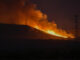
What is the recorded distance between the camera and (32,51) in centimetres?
1480

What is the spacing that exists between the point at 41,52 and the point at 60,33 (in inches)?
1168

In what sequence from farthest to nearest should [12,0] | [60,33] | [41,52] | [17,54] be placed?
[12,0]
[60,33]
[41,52]
[17,54]

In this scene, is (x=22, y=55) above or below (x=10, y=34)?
below

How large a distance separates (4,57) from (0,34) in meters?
22.1

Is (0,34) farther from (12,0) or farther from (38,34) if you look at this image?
(12,0)

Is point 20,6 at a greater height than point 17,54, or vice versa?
point 20,6

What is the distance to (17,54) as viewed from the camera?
13711 mm

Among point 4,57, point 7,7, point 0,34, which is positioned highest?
point 7,7

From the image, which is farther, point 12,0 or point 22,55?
point 12,0

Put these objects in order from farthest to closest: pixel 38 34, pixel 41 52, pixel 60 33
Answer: pixel 60 33 → pixel 38 34 → pixel 41 52

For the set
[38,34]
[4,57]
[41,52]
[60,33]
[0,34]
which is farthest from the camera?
[60,33]

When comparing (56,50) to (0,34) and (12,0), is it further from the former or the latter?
(12,0)

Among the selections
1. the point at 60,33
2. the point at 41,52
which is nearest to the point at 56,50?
the point at 41,52

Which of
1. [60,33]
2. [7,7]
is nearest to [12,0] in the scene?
[7,7]
